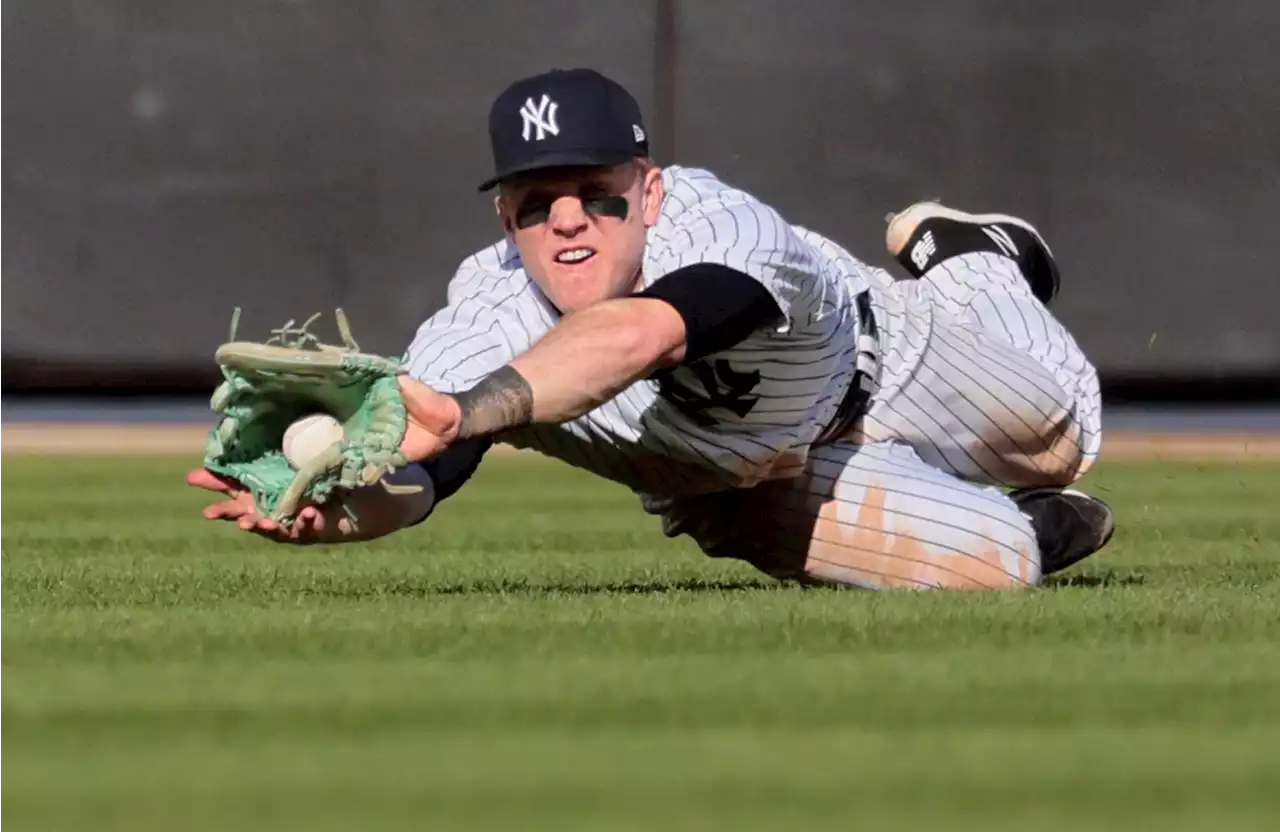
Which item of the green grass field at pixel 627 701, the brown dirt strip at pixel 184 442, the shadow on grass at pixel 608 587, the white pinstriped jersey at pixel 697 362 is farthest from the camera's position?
the brown dirt strip at pixel 184 442

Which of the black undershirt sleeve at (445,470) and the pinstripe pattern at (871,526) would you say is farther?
the pinstripe pattern at (871,526)

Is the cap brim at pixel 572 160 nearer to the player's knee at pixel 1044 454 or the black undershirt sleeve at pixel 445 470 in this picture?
the black undershirt sleeve at pixel 445 470

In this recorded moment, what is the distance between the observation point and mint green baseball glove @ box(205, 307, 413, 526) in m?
3.27

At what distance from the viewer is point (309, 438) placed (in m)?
3.56

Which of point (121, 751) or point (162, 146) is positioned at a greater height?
point (162, 146)

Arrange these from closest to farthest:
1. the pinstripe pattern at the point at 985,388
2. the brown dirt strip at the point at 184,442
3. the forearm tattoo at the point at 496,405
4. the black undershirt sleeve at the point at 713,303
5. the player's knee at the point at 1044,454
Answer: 1. the forearm tattoo at the point at 496,405
2. the black undershirt sleeve at the point at 713,303
3. the pinstripe pattern at the point at 985,388
4. the player's knee at the point at 1044,454
5. the brown dirt strip at the point at 184,442

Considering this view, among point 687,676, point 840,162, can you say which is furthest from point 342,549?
point 840,162

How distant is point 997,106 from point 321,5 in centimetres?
287

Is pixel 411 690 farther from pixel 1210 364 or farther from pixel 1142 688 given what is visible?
pixel 1210 364

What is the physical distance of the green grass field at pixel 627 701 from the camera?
2.11 meters

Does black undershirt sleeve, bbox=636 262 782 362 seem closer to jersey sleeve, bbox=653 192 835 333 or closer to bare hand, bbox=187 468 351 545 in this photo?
jersey sleeve, bbox=653 192 835 333

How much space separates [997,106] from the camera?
960 cm

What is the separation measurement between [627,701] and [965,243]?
2.79 meters

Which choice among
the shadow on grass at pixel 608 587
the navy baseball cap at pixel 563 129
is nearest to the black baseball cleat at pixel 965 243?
the shadow on grass at pixel 608 587
